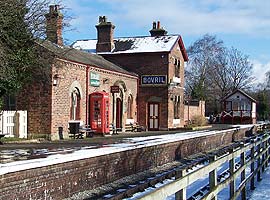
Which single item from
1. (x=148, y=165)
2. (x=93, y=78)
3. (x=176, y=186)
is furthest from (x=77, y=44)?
(x=176, y=186)

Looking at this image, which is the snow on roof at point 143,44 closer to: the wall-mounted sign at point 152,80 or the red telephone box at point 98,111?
the wall-mounted sign at point 152,80

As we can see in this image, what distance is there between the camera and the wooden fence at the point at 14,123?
18.6 metres

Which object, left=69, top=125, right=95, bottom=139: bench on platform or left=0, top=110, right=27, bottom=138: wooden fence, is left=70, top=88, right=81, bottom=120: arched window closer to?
left=69, top=125, right=95, bottom=139: bench on platform

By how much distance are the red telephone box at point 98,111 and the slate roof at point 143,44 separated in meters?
9.17

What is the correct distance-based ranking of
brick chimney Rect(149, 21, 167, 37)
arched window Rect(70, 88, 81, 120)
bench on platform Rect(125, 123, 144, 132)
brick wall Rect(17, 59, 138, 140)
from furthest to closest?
1. brick chimney Rect(149, 21, 167, 37)
2. bench on platform Rect(125, 123, 144, 132)
3. arched window Rect(70, 88, 81, 120)
4. brick wall Rect(17, 59, 138, 140)

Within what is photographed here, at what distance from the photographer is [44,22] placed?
733 inches

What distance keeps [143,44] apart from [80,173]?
24.8 meters

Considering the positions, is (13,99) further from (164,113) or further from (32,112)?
(164,113)

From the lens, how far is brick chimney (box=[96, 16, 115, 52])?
112ft


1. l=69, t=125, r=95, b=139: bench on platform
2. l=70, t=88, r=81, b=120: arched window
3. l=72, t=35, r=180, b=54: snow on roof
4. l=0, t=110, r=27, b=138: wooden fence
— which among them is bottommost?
l=69, t=125, r=95, b=139: bench on platform

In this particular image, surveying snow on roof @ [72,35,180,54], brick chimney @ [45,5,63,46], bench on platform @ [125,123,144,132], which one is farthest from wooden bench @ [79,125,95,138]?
snow on roof @ [72,35,180,54]

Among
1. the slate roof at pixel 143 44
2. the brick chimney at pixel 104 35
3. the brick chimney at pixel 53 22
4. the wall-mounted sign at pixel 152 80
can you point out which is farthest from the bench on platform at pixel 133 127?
the brick chimney at pixel 53 22

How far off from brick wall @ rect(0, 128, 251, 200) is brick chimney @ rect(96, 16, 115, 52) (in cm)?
1825

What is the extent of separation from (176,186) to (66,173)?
556 cm
